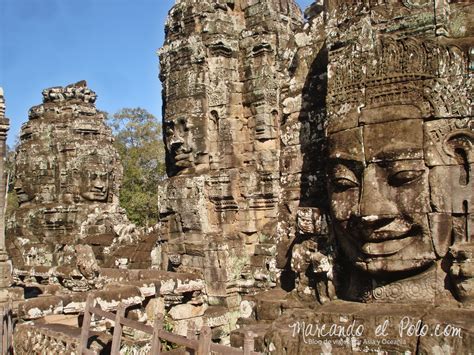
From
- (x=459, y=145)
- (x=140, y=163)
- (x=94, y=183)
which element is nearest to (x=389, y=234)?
(x=459, y=145)

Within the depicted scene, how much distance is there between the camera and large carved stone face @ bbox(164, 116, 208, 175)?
10.2 metres

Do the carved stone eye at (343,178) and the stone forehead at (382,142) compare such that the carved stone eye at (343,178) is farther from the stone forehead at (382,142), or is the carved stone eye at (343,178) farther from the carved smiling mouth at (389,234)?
the carved smiling mouth at (389,234)

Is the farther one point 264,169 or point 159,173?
point 159,173

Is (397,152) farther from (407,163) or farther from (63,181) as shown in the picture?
(63,181)

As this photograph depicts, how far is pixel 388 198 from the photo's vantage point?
356 cm

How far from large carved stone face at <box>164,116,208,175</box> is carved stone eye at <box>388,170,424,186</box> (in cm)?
692

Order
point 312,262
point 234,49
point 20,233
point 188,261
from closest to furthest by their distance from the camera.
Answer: point 312,262, point 188,261, point 234,49, point 20,233

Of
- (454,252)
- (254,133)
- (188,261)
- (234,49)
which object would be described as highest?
(234,49)

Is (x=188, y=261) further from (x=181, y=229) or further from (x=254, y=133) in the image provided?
(x=254, y=133)

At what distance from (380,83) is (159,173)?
28.9 meters

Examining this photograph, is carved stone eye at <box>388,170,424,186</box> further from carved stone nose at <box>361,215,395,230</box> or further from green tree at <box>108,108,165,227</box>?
green tree at <box>108,108,165,227</box>

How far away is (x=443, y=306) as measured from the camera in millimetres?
3400

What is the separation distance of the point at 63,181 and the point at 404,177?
13.1 metres

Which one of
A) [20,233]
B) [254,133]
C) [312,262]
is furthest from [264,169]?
[20,233]
